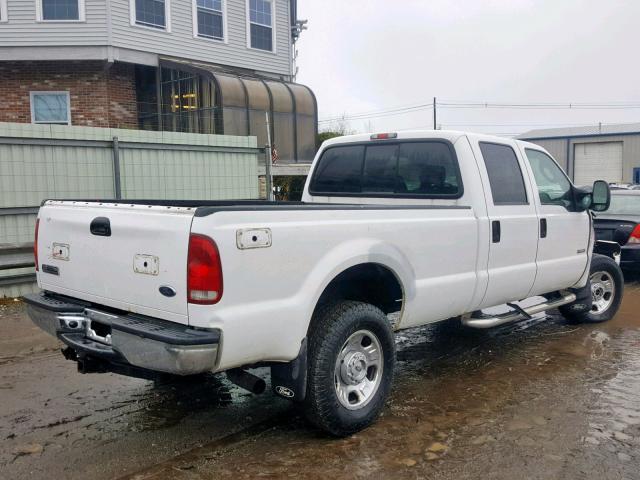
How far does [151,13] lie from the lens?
1836cm

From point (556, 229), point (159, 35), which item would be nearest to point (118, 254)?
point (556, 229)

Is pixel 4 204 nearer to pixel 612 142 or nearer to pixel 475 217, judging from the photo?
pixel 475 217

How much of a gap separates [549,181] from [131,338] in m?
4.29

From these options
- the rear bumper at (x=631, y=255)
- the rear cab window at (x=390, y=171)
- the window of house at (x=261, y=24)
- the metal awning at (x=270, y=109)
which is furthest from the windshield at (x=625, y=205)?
the window of house at (x=261, y=24)

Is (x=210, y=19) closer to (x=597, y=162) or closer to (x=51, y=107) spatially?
(x=51, y=107)

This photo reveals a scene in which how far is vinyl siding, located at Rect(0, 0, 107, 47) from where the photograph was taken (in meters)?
17.2

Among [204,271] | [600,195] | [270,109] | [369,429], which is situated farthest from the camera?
[270,109]

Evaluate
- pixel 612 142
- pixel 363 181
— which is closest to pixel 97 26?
pixel 363 181

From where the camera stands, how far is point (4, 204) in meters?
8.70

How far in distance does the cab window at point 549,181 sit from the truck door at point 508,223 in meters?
0.25

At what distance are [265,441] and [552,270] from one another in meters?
3.25

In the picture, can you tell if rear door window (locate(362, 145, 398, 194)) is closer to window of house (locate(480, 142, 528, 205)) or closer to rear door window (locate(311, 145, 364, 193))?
rear door window (locate(311, 145, 364, 193))

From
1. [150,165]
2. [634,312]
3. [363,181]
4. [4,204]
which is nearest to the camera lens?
[363,181]

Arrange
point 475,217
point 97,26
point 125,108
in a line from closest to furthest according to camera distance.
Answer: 1. point 475,217
2. point 97,26
3. point 125,108
